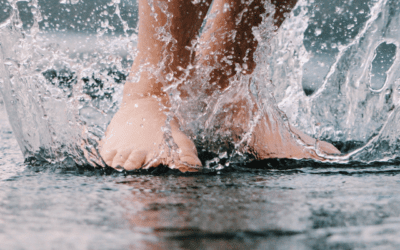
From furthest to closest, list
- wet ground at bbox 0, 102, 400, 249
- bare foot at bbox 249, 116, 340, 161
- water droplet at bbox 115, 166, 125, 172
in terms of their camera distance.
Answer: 1. bare foot at bbox 249, 116, 340, 161
2. water droplet at bbox 115, 166, 125, 172
3. wet ground at bbox 0, 102, 400, 249

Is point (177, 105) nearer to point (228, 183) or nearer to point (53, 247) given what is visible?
point (228, 183)

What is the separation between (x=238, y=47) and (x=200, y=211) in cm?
52

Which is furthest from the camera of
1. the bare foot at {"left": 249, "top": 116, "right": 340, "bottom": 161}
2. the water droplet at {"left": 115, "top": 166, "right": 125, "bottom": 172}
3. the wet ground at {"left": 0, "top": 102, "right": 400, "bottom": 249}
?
the bare foot at {"left": 249, "top": 116, "right": 340, "bottom": 161}

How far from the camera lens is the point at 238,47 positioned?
835 millimetres

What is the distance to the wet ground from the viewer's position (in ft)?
0.96

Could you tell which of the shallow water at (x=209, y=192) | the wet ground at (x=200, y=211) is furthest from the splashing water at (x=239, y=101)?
the wet ground at (x=200, y=211)

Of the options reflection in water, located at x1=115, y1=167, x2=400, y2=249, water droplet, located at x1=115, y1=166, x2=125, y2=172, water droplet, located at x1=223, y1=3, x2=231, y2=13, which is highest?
water droplet, located at x1=223, y1=3, x2=231, y2=13

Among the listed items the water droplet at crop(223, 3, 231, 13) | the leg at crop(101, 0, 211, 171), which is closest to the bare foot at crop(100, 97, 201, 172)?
the leg at crop(101, 0, 211, 171)

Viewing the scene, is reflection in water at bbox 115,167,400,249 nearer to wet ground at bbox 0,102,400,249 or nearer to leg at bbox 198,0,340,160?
wet ground at bbox 0,102,400,249

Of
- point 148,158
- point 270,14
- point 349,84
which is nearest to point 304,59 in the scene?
point 349,84

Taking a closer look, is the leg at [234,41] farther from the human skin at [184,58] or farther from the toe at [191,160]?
the toe at [191,160]

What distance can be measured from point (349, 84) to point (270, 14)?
1.12ft

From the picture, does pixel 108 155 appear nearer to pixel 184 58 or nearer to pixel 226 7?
pixel 184 58

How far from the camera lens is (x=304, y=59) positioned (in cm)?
128
